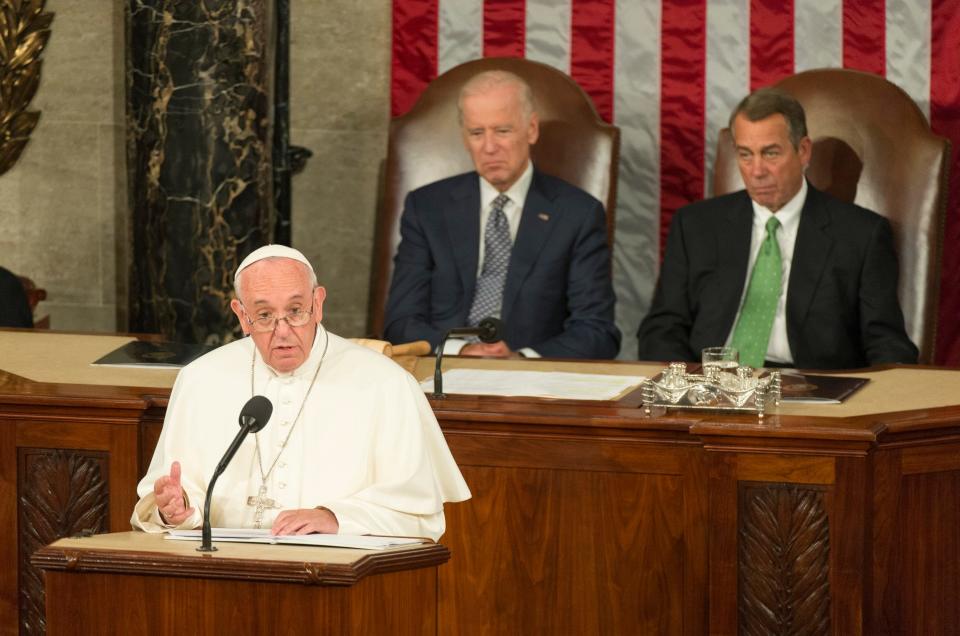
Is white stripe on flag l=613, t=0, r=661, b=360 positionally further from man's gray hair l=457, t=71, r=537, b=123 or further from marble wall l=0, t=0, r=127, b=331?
marble wall l=0, t=0, r=127, b=331

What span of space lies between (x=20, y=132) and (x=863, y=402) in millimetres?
4281

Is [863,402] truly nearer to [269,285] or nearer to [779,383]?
[779,383]

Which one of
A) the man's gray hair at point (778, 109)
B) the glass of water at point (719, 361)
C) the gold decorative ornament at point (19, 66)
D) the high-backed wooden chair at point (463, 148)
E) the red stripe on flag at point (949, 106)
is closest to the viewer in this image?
the glass of water at point (719, 361)

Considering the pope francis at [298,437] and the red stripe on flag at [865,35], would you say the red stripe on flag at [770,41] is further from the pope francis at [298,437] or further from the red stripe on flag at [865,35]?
the pope francis at [298,437]

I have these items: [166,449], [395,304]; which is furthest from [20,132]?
[166,449]

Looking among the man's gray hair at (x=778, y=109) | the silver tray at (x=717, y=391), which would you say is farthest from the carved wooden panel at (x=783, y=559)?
the man's gray hair at (x=778, y=109)

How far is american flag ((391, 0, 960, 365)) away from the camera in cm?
664

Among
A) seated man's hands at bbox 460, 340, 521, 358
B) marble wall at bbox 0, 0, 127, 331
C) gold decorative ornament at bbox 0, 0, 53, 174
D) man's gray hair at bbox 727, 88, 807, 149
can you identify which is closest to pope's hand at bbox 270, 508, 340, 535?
seated man's hands at bbox 460, 340, 521, 358

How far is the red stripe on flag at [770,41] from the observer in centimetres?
673

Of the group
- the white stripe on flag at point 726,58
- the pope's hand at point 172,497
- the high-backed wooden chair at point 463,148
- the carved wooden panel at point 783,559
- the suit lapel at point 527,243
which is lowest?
the carved wooden panel at point 783,559

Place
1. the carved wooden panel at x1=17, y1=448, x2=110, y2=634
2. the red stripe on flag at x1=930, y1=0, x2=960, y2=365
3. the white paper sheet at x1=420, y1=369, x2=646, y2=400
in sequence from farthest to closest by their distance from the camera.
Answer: the red stripe on flag at x1=930, y1=0, x2=960, y2=365 < the white paper sheet at x1=420, y1=369, x2=646, y2=400 < the carved wooden panel at x1=17, y1=448, x2=110, y2=634

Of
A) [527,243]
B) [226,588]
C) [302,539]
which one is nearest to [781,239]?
[527,243]

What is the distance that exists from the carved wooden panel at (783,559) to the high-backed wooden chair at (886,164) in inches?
91.8

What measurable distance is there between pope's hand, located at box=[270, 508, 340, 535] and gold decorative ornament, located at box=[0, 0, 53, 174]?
4.24m
